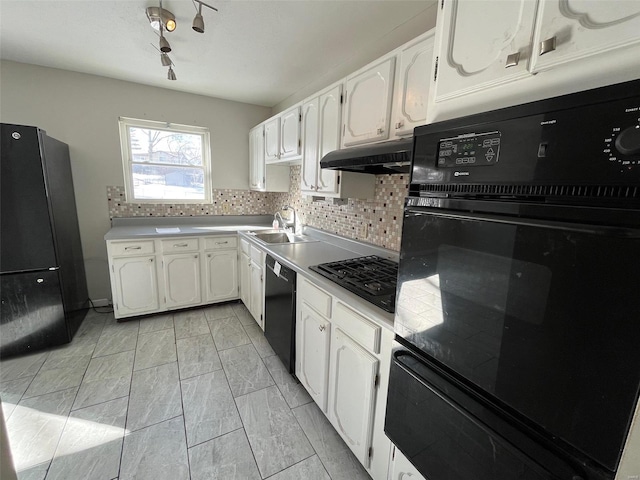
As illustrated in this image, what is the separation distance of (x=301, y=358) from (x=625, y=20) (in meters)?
1.95

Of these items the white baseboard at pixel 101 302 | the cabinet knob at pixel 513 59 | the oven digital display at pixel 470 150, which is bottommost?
the white baseboard at pixel 101 302

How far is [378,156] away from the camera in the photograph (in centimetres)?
128

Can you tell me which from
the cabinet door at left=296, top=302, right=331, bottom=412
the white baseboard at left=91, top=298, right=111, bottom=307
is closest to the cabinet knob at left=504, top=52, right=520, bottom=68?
the cabinet door at left=296, top=302, right=331, bottom=412

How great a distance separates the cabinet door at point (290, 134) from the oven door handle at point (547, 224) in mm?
1864

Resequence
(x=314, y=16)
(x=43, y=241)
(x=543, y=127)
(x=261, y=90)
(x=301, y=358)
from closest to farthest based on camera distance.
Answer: (x=543, y=127), (x=314, y=16), (x=301, y=358), (x=43, y=241), (x=261, y=90)

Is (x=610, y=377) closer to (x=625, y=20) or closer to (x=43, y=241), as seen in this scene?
(x=625, y=20)

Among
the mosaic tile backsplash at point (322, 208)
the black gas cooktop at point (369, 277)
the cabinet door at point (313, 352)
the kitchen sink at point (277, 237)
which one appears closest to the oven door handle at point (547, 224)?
the black gas cooktop at point (369, 277)

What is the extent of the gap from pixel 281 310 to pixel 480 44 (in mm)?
Answer: 1845

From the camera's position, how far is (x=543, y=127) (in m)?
0.59

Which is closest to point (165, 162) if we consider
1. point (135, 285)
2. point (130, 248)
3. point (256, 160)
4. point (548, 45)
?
point (256, 160)

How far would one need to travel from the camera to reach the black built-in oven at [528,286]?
1.65 ft

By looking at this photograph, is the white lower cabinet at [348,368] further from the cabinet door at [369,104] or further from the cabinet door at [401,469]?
the cabinet door at [369,104]

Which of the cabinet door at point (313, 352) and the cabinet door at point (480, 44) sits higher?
the cabinet door at point (480, 44)

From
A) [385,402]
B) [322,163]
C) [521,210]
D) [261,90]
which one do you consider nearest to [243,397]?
[385,402]
